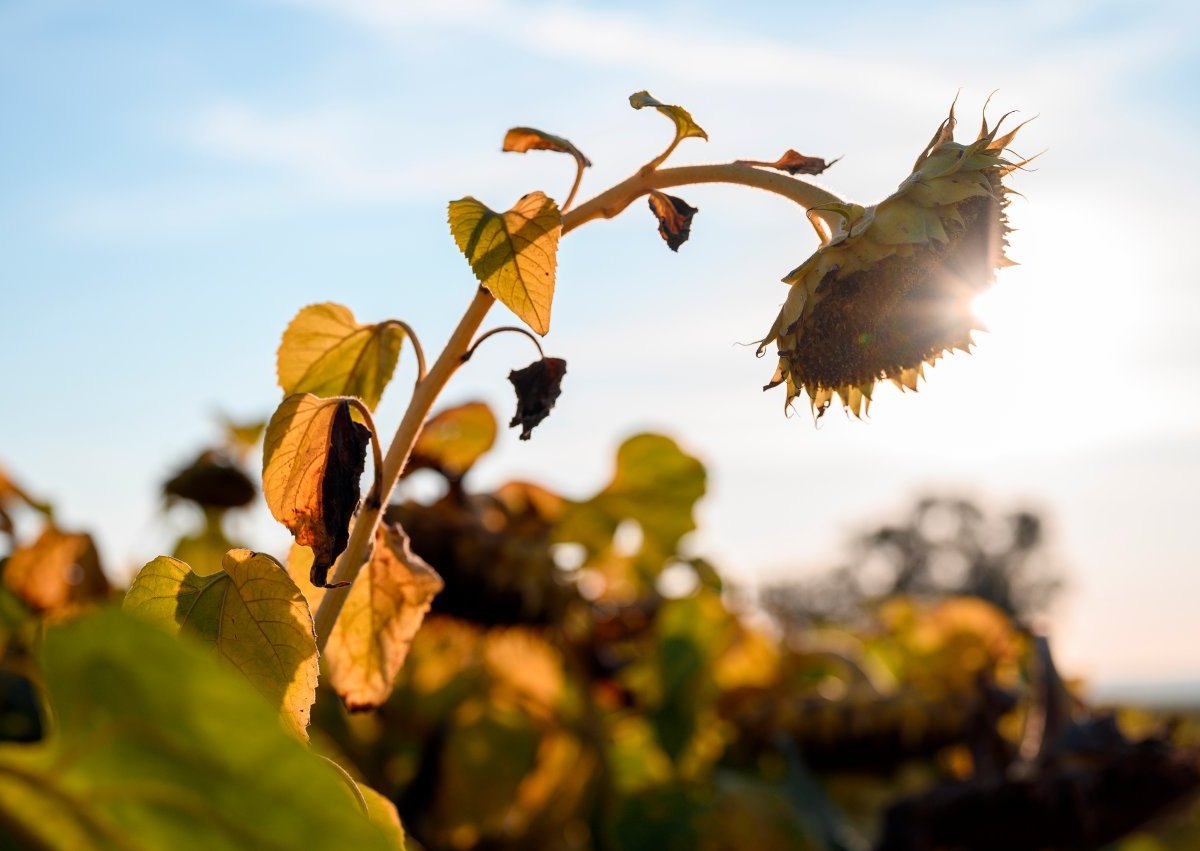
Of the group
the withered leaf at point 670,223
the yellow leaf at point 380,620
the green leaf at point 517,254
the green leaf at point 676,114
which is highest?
the green leaf at point 676,114

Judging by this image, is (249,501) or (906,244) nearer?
(906,244)

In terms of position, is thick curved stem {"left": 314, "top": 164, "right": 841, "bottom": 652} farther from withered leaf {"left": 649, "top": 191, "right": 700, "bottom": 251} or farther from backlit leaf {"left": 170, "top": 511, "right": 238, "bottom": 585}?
backlit leaf {"left": 170, "top": 511, "right": 238, "bottom": 585}

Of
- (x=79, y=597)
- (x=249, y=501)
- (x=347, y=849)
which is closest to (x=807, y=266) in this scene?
(x=347, y=849)

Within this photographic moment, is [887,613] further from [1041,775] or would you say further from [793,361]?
[793,361]

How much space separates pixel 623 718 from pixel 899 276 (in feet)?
5.54

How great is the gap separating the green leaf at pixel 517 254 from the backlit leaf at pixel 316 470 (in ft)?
0.35

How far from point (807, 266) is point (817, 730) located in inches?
59.7

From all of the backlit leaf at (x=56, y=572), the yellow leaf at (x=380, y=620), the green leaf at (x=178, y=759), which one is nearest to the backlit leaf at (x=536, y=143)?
the yellow leaf at (x=380, y=620)

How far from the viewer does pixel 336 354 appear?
0.83 metres

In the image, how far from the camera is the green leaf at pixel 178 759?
28cm

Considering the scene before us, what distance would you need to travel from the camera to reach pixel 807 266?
2.39 feet

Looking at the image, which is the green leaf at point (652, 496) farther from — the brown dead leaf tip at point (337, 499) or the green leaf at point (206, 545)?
the brown dead leaf tip at point (337, 499)

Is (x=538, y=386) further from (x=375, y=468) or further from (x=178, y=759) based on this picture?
(x=178, y=759)

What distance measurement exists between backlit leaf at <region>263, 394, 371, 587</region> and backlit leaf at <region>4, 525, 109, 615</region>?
93cm
